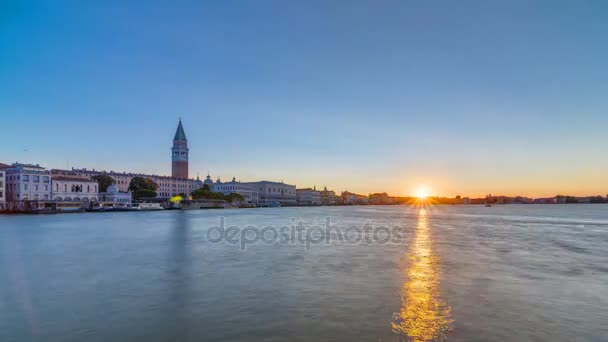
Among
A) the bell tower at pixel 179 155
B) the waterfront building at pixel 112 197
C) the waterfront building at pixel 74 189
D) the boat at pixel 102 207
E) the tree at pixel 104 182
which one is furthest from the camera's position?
the bell tower at pixel 179 155

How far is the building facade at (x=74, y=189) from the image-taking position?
98.8 metres

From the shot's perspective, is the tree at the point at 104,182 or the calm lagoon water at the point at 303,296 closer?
the calm lagoon water at the point at 303,296

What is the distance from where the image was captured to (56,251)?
25.1 meters

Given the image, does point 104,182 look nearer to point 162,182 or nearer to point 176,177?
point 162,182

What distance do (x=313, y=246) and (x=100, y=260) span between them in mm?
12585

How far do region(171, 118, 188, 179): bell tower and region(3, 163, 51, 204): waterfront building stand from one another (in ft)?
293

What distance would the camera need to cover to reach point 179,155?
7343 inches

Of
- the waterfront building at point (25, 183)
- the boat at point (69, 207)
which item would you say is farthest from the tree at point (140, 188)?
the waterfront building at point (25, 183)

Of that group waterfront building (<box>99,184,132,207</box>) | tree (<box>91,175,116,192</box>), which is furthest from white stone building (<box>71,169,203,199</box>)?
waterfront building (<box>99,184,132,207</box>)

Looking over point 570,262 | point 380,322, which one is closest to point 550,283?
point 570,262

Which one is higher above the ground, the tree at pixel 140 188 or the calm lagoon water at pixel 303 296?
the tree at pixel 140 188

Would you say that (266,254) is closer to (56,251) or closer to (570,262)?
(56,251)

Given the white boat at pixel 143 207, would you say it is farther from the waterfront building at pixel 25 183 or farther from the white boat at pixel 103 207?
the waterfront building at pixel 25 183

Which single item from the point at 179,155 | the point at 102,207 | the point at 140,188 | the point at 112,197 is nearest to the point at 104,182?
the point at 140,188
